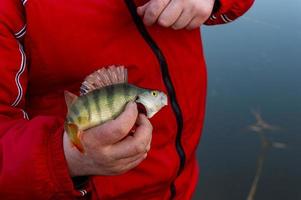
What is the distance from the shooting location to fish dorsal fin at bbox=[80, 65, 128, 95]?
765mm

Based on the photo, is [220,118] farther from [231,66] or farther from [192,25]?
[192,25]

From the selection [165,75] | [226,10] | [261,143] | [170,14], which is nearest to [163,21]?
[170,14]

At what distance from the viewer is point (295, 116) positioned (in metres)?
2.17

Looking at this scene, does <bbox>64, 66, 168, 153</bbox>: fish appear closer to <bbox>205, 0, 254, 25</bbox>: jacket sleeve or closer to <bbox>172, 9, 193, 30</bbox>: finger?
<bbox>172, 9, 193, 30</bbox>: finger

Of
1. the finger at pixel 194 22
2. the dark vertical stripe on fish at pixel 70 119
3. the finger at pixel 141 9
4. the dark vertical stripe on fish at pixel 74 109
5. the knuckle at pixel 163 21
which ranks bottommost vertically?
the finger at pixel 194 22

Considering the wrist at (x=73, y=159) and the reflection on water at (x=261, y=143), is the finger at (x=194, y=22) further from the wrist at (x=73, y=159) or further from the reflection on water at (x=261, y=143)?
the reflection on water at (x=261, y=143)

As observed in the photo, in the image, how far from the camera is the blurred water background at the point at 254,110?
78.0 inches

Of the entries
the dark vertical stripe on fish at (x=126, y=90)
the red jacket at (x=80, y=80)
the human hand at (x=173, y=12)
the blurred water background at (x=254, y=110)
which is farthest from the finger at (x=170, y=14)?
the blurred water background at (x=254, y=110)

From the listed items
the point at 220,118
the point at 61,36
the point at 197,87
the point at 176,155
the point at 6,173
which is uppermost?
the point at 61,36

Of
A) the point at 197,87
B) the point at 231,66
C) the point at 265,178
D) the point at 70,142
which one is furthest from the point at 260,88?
the point at 70,142

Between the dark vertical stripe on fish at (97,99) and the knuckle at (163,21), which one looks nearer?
the dark vertical stripe on fish at (97,99)

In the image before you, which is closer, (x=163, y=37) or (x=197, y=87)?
(x=163, y=37)

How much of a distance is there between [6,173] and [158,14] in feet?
1.27

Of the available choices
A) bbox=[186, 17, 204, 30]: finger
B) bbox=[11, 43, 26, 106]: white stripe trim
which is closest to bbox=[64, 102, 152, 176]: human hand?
bbox=[11, 43, 26, 106]: white stripe trim
